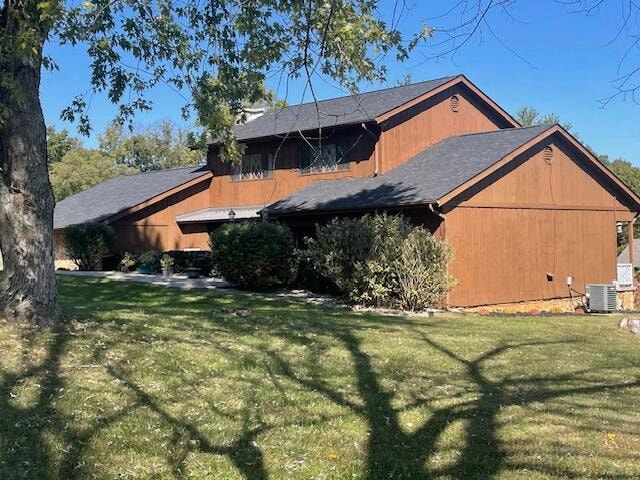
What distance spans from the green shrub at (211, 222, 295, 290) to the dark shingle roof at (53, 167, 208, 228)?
9.62m

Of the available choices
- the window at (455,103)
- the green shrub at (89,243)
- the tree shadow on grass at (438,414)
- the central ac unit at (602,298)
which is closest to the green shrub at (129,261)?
the green shrub at (89,243)

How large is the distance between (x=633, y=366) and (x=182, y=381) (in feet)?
20.4

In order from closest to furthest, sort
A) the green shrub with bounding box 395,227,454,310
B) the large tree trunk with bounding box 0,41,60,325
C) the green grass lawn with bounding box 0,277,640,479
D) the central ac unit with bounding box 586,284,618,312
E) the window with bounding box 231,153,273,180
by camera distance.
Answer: the green grass lawn with bounding box 0,277,640,479
the large tree trunk with bounding box 0,41,60,325
the green shrub with bounding box 395,227,454,310
the central ac unit with bounding box 586,284,618,312
the window with bounding box 231,153,273,180

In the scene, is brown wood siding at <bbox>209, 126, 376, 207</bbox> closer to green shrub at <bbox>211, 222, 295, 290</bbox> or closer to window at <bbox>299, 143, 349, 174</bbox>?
window at <bbox>299, 143, 349, 174</bbox>

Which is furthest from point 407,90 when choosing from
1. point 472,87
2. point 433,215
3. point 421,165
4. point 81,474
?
point 81,474

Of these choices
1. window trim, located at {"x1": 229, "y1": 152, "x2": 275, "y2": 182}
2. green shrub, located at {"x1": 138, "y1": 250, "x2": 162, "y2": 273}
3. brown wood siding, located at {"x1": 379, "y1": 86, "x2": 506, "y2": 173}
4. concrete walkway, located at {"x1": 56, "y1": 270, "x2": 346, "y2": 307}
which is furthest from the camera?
window trim, located at {"x1": 229, "y1": 152, "x2": 275, "y2": 182}

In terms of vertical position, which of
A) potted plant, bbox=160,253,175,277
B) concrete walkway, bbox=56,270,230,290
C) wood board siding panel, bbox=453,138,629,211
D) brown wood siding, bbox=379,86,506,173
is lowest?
concrete walkway, bbox=56,270,230,290

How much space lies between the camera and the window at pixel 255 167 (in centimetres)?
2512

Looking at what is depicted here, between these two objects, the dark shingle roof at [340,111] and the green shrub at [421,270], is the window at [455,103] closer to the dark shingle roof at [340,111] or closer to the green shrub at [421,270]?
the dark shingle roof at [340,111]

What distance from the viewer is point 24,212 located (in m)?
7.78

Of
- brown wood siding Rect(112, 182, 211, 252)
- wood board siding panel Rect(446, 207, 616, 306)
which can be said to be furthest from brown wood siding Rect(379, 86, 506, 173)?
brown wood siding Rect(112, 182, 211, 252)

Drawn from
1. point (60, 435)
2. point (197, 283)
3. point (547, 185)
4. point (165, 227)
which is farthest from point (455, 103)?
point (60, 435)

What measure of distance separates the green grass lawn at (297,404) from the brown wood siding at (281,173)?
1253cm

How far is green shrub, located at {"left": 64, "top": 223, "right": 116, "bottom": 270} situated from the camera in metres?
→ 25.0
